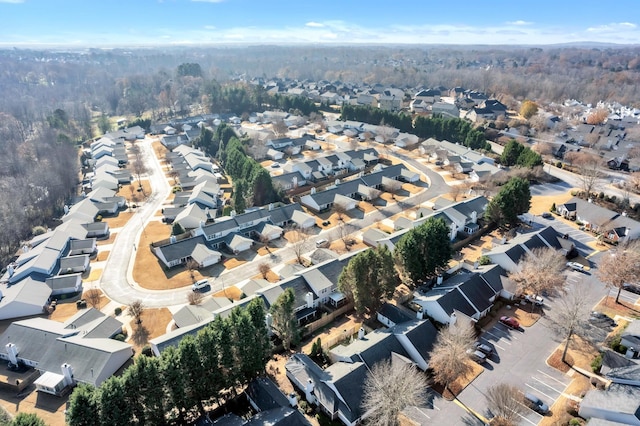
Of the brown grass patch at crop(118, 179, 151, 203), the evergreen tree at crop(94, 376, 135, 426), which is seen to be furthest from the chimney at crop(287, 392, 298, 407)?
the brown grass patch at crop(118, 179, 151, 203)

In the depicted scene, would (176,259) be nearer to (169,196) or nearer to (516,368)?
(169,196)

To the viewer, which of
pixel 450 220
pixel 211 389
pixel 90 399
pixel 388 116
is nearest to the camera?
pixel 90 399

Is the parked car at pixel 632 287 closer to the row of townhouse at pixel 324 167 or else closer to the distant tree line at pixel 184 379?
the distant tree line at pixel 184 379

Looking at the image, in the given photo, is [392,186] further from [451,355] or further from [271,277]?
[451,355]

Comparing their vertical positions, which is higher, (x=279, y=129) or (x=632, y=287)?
(x=279, y=129)

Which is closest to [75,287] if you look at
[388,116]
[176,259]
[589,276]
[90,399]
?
[176,259]

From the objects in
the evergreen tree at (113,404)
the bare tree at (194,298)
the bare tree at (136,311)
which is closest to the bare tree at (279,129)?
the bare tree at (194,298)

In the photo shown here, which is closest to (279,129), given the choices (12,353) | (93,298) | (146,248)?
(146,248)
